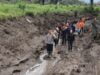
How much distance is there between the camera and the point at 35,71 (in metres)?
Result: 21.8

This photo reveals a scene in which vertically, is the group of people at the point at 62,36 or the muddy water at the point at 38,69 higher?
the group of people at the point at 62,36

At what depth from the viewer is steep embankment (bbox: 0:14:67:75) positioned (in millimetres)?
23609

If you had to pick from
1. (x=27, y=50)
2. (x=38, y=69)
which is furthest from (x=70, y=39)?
(x=38, y=69)

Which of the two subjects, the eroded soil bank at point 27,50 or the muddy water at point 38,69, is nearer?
the muddy water at point 38,69

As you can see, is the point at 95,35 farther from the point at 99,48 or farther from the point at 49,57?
the point at 49,57

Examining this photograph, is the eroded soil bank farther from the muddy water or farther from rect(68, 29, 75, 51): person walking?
rect(68, 29, 75, 51): person walking

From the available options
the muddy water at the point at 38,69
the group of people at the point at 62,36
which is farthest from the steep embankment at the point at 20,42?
the group of people at the point at 62,36

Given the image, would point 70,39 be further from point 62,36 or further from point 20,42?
point 20,42

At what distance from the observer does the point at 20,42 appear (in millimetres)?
30219

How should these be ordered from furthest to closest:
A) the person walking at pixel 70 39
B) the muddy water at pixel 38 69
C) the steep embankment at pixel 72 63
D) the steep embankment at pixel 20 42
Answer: the person walking at pixel 70 39
the steep embankment at pixel 20 42
the muddy water at pixel 38 69
the steep embankment at pixel 72 63

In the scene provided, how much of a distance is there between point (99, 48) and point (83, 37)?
825cm

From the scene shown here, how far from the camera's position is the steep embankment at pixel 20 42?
23.6 meters

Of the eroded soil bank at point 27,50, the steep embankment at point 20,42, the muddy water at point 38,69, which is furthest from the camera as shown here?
the steep embankment at point 20,42

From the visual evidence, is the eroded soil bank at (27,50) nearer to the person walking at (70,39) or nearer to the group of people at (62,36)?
the person walking at (70,39)
